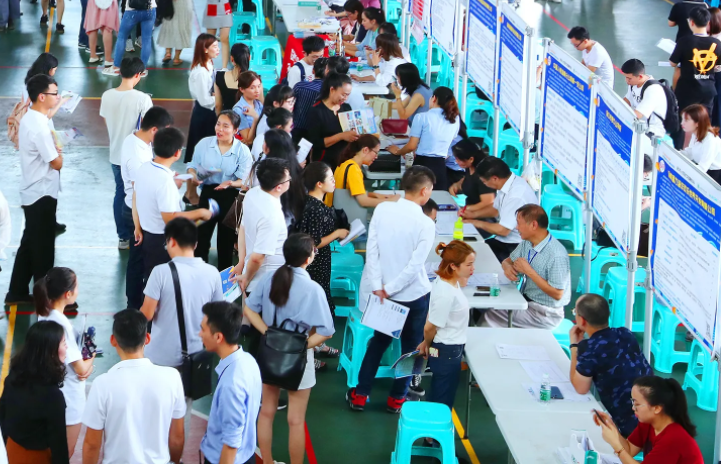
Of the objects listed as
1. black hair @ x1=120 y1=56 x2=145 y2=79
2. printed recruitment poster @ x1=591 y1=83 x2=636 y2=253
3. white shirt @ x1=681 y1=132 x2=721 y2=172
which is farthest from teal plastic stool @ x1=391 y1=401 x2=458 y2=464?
white shirt @ x1=681 y1=132 x2=721 y2=172

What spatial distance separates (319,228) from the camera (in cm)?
624

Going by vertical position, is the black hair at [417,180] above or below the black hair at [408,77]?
above

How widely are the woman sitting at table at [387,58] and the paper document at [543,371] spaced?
17.6ft

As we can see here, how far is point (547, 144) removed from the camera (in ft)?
22.7

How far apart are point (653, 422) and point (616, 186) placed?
5.62 ft

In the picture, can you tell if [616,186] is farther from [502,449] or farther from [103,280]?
[103,280]

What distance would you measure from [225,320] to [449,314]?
5.45ft

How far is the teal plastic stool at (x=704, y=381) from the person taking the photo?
613 cm

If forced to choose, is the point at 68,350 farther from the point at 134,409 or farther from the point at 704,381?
the point at 704,381

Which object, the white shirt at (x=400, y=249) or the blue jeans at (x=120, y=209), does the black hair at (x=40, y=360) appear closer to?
the white shirt at (x=400, y=249)

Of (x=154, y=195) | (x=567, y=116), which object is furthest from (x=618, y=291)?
(x=154, y=195)

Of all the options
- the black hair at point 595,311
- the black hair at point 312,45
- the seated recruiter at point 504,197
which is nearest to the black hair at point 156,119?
the seated recruiter at point 504,197

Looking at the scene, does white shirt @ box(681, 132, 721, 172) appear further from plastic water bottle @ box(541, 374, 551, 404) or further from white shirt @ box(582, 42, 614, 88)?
plastic water bottle @ box(541, 374, 551, 404)

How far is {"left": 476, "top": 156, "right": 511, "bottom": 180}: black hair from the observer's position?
676 cm
